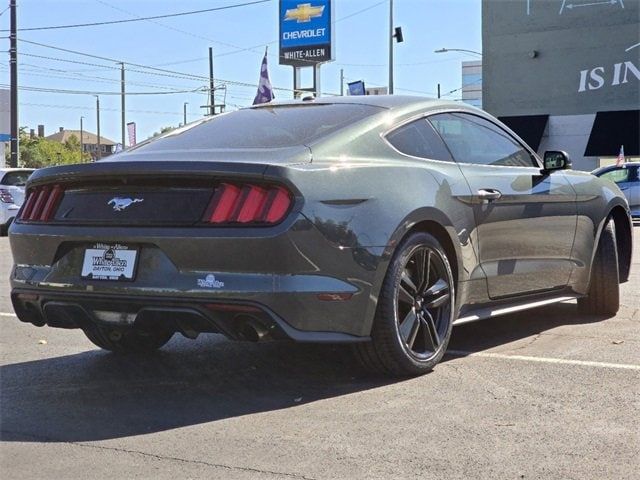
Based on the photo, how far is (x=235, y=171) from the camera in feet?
13.0

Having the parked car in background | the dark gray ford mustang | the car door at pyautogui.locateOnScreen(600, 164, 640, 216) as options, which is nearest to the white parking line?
the dark gray ford mustang

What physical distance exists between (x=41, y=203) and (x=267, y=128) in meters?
1.26

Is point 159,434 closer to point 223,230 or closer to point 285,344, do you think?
point 223,230

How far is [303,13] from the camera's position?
3916 centimetres

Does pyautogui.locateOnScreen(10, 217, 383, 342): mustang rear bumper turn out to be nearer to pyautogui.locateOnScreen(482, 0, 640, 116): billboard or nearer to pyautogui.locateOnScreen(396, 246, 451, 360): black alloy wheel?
pyautogui.locateOnScreen(396, 246, 451, 360): black alloy wheel

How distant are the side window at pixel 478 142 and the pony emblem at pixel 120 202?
74.5 inches

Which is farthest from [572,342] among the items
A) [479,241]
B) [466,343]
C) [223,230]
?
[223,230]

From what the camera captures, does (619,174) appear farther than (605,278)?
Yes

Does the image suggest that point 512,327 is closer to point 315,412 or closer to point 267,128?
point 267,128

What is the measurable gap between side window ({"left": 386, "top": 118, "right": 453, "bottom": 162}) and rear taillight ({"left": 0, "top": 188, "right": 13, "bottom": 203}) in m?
14.2

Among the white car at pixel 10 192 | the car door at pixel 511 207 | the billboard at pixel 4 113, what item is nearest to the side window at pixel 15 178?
the white car at pixel 10 192

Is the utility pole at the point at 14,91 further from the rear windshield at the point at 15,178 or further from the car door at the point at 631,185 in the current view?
the car door at the point at 631,185

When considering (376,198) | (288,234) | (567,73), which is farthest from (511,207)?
(567,73)

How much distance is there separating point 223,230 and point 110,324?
2.54 ft
